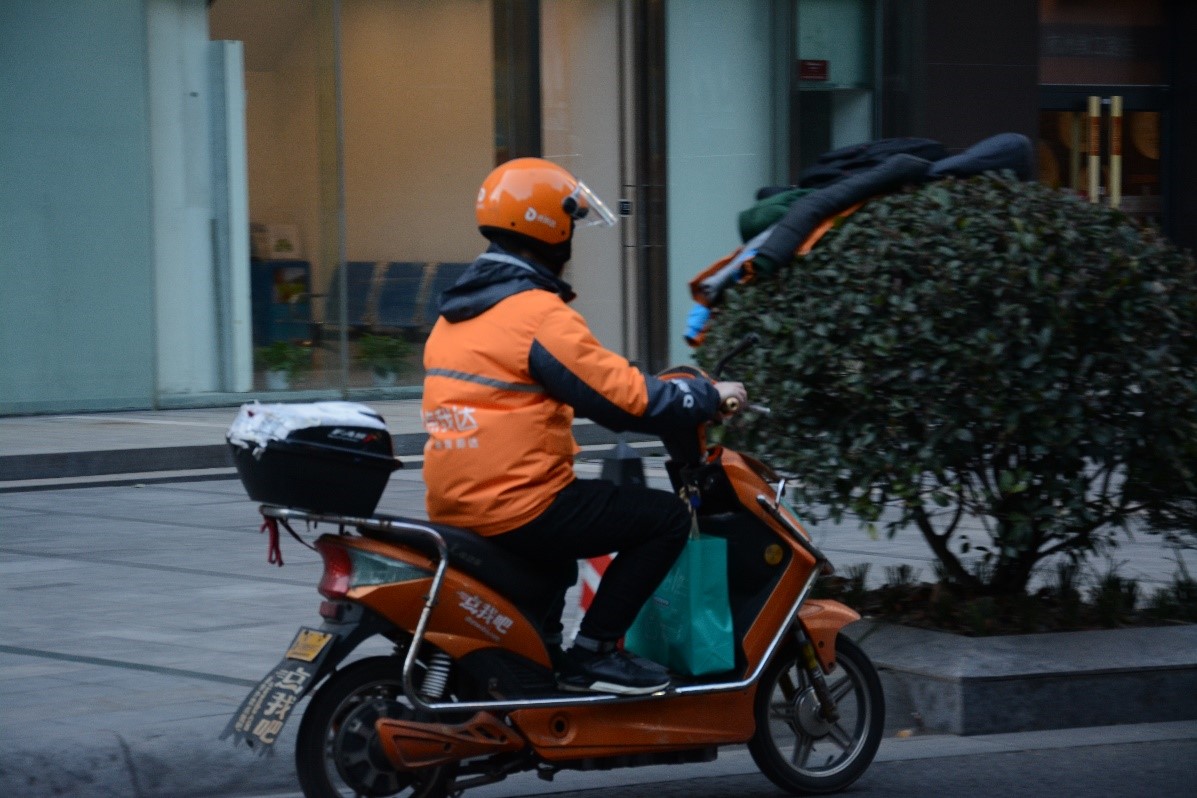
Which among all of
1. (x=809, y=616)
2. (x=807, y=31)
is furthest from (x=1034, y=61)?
(x=809, y=616)

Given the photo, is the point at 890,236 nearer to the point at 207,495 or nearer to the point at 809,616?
the point at 809,616

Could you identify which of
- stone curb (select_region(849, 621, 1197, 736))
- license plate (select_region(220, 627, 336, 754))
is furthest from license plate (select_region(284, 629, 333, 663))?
stone curb (select_region(849, 621, 1197, 736))

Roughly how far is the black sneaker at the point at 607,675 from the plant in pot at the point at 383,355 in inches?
499

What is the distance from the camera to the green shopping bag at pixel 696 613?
489cm

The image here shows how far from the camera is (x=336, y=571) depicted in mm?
4488

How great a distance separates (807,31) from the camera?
61.3ft

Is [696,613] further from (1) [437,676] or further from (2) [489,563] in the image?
(1) [437,676]

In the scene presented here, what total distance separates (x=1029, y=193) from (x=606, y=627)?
2.46 metres

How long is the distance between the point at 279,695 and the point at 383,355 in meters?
13.0

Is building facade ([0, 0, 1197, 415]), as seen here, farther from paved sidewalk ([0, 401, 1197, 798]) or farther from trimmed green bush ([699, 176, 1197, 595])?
trimmed green bush ([699, 176, 1197, 595])

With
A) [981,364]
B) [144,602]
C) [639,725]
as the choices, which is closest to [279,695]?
[639,725]

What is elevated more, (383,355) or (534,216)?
(534,216)

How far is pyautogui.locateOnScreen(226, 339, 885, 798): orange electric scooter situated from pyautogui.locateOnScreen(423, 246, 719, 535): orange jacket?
0.14 m

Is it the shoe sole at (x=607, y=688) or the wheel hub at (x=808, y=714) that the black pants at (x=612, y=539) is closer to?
the shoe sole at (x=607, y=688)
